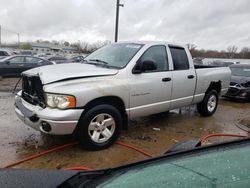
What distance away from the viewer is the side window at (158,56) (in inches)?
201

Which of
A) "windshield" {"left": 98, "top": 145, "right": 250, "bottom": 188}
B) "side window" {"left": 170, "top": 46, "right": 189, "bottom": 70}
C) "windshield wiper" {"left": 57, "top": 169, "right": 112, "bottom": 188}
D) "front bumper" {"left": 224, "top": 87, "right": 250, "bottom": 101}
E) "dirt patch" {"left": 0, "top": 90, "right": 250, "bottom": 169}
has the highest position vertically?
"side window" {"left": 170, "top": 46, "right": 189, "bottom": 70}

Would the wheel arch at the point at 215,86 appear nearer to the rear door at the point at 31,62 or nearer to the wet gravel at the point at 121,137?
the wet gravel at the point at 121,137

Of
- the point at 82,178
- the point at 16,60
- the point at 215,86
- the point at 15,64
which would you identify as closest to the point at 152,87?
the point at 215,86

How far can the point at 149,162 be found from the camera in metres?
1.79

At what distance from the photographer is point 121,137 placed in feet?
16.9

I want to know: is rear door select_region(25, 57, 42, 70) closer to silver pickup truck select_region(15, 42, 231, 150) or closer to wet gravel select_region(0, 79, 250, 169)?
wet gravel select_region(0, 79, 250, 169)

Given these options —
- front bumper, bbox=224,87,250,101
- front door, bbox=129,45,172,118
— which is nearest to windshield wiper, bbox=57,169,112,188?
front door, bbox=129,45,172,118

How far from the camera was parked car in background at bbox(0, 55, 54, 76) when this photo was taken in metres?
14.2

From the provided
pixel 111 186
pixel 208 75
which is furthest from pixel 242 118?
pixel 111 186

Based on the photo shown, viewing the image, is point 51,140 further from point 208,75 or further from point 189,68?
point 208,75

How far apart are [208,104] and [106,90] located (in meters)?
3.79

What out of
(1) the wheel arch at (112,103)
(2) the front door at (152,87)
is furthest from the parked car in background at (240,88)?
(1) the wheel arch at (112,103)

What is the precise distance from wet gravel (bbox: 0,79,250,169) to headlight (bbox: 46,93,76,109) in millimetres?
867

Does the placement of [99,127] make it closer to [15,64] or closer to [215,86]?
[215,86]
